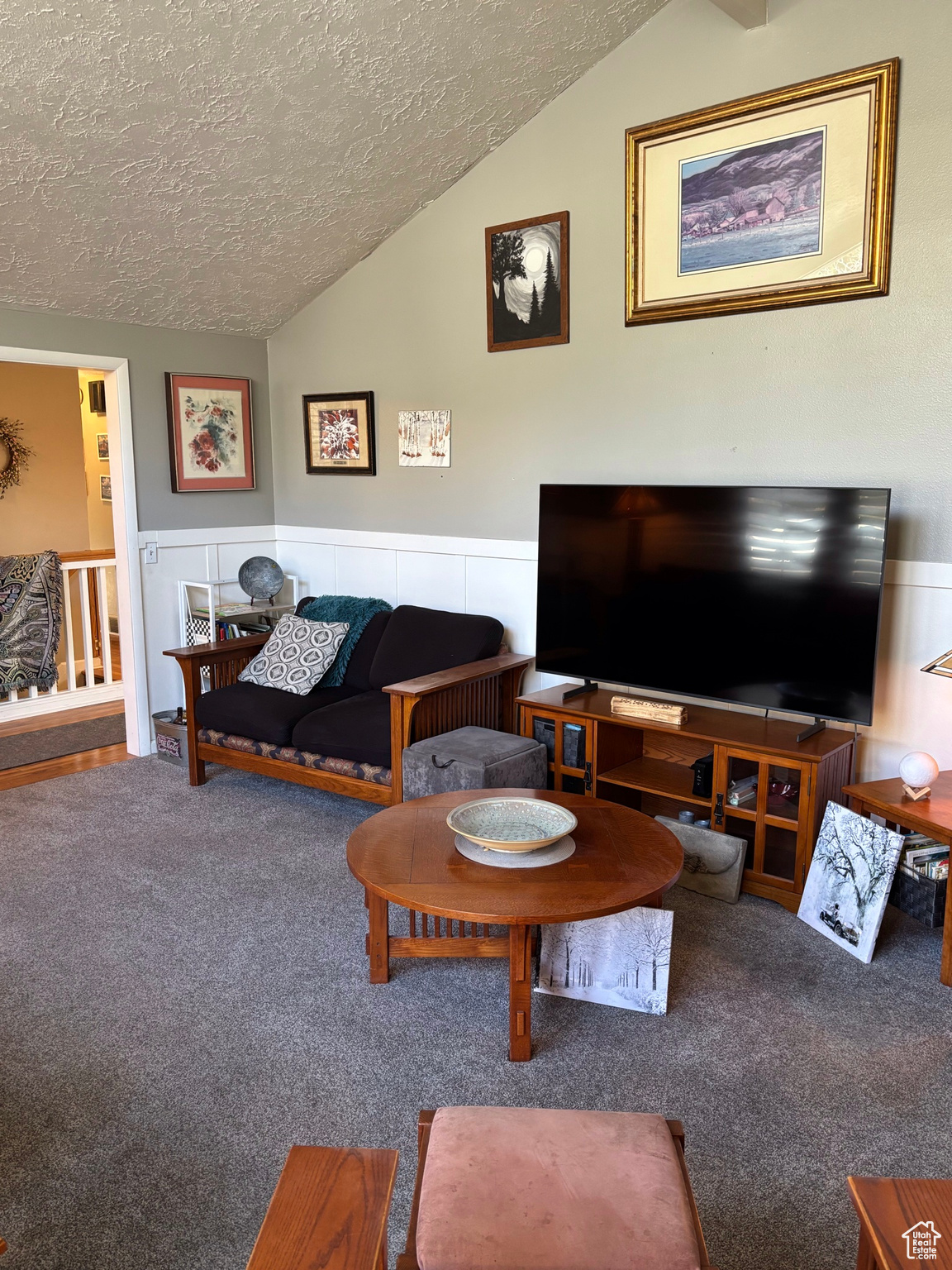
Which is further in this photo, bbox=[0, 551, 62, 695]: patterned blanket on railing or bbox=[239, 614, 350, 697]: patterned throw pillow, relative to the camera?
bbox=[0, 551, 62, 695]: patterned blanket on railing

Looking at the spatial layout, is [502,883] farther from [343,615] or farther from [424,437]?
[424,437]

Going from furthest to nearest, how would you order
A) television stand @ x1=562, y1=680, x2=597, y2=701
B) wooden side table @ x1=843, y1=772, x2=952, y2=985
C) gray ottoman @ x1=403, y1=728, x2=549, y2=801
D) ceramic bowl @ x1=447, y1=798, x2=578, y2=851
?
television stand @ x1=562, y1=680, x2=597, y2=701, gray ottoman @ x1=403, y1=728, x2=549, y2=801, wooden side table @ x1=843, y1=772, x2=952, y2=985, ceramic bowl @ x1=447, y1=798, x2=578, y2=851

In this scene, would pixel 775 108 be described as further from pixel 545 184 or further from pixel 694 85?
pixel 545 184

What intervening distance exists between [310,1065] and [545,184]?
3.44 m

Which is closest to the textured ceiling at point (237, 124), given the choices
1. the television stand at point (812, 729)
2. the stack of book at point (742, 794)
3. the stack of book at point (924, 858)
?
the television stand at point (812, 729)

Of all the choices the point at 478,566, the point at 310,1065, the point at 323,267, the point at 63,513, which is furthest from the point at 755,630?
the point at 63,513

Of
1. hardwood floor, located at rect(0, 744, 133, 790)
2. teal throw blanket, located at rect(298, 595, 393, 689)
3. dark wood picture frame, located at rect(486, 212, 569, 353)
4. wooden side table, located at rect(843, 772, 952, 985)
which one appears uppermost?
dark wood picture frame, located at rect(486, 212, 569, 353)

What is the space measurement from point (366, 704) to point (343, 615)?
80 cm

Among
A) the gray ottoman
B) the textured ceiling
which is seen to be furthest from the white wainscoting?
the textured ceiling

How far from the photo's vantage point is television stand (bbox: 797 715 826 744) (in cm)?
316

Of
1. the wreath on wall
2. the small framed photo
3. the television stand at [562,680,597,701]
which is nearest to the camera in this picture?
the television stand at [562,680,597,701]

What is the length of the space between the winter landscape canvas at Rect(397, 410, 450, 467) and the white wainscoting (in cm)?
37

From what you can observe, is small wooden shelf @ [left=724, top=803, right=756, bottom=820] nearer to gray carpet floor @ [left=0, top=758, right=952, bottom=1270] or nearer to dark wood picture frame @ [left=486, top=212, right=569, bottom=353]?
gray carpet floor @ [left=0, top=758, right=952, bottom=1270]
